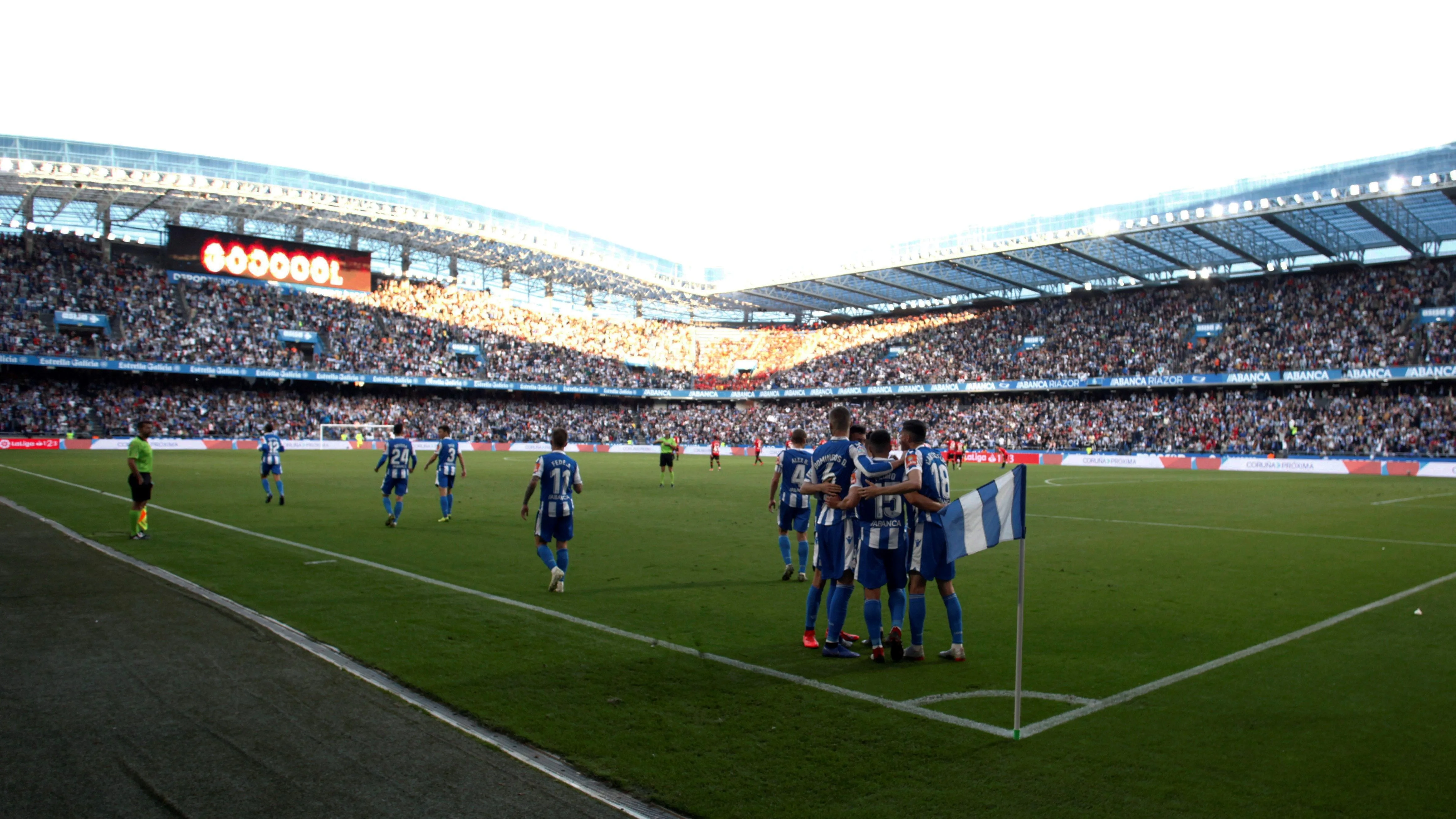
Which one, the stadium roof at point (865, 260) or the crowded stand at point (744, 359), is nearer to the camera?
the stadium roof at point (865, 260)

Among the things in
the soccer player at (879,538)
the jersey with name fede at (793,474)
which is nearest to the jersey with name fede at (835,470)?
the soccer player at (879,538)

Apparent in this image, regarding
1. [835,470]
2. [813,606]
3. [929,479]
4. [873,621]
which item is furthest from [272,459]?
[929,479]

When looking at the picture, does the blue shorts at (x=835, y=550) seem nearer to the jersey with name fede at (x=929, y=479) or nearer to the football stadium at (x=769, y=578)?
the football stadium at (x=769, y=578)

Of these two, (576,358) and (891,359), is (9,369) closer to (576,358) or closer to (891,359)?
(576,358)

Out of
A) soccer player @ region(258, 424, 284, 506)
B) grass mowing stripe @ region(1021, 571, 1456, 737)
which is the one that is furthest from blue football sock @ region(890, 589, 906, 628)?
soccer player @ region(258, 424, 284, 506)

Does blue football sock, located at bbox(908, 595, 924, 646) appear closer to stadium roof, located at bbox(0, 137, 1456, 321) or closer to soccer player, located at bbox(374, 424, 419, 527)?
soccer player, located at bbox(374, 424, 419, 527)

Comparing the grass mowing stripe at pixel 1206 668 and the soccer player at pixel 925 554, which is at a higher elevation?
the soccer player at pixel 925 554

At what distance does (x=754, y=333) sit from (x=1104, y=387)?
3528 cm

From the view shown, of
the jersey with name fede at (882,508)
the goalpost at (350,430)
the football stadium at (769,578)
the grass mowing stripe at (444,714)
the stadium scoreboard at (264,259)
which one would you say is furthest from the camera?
the goalpost at (350,430)

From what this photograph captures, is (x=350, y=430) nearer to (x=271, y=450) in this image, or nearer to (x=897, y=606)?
(x=271, y=450)

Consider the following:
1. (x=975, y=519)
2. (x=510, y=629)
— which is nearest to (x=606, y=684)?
(x=510, y=629)

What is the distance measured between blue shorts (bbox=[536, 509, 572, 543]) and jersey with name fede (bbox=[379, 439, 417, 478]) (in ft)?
22.3

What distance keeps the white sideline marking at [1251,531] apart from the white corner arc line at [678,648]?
12.4 meters

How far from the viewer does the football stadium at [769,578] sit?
15.5 ft
